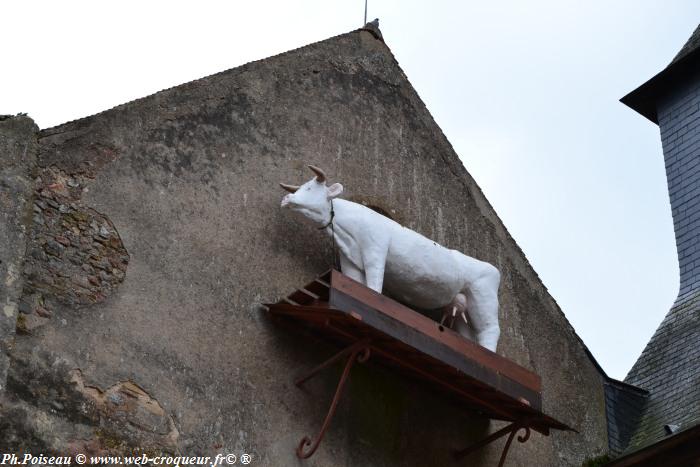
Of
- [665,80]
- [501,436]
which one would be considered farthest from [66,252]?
[665,80]

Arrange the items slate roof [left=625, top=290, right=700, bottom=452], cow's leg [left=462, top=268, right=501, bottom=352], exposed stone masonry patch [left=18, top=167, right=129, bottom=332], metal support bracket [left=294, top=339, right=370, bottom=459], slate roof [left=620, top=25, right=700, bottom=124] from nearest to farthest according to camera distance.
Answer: exposed stone masonry patch [left=18, top=167, right=129, bottom=332] → metal support bracket [left=294, top=339, right=370, bottom=459] → cow's leg [left=462, top=268, right=501, bottom=352] → slate roof [left=625, top=290, right=700, bottom=452] → slate roof [left=620, top=25, right=700, bottom=124]

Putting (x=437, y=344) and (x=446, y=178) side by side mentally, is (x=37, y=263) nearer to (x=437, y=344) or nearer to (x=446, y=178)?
(x=437, y=344)

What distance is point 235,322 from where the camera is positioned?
905 cm

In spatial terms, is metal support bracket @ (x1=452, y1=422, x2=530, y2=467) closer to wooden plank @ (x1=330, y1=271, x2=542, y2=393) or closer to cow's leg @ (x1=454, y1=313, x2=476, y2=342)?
wooden plank @ (x1=330, y1=271, x2=542, y2=393)

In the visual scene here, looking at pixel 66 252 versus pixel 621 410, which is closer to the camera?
pixel 66 252

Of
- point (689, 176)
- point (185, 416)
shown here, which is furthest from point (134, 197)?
point (689, 176)

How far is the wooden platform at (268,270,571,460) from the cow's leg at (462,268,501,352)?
458 mm

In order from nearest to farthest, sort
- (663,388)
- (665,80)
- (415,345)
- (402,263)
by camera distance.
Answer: (415,345)
(402,263)
(663,388)
(665,80)

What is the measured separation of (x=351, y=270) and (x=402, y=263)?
43 cm

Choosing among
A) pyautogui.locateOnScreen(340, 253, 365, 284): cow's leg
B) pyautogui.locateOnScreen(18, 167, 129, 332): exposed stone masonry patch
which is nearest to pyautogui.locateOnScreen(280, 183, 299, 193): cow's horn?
pyautogui.locateOnScreen(340, 253, 365, 284): cow's leg

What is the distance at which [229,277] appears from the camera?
9195 mm

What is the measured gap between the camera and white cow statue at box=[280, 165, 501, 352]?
948cm

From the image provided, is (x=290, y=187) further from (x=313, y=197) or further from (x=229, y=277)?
(x=229, y=277)

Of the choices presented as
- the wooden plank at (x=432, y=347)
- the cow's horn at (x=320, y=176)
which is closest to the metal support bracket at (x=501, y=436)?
the wooden plank at (x=432, y=347)
